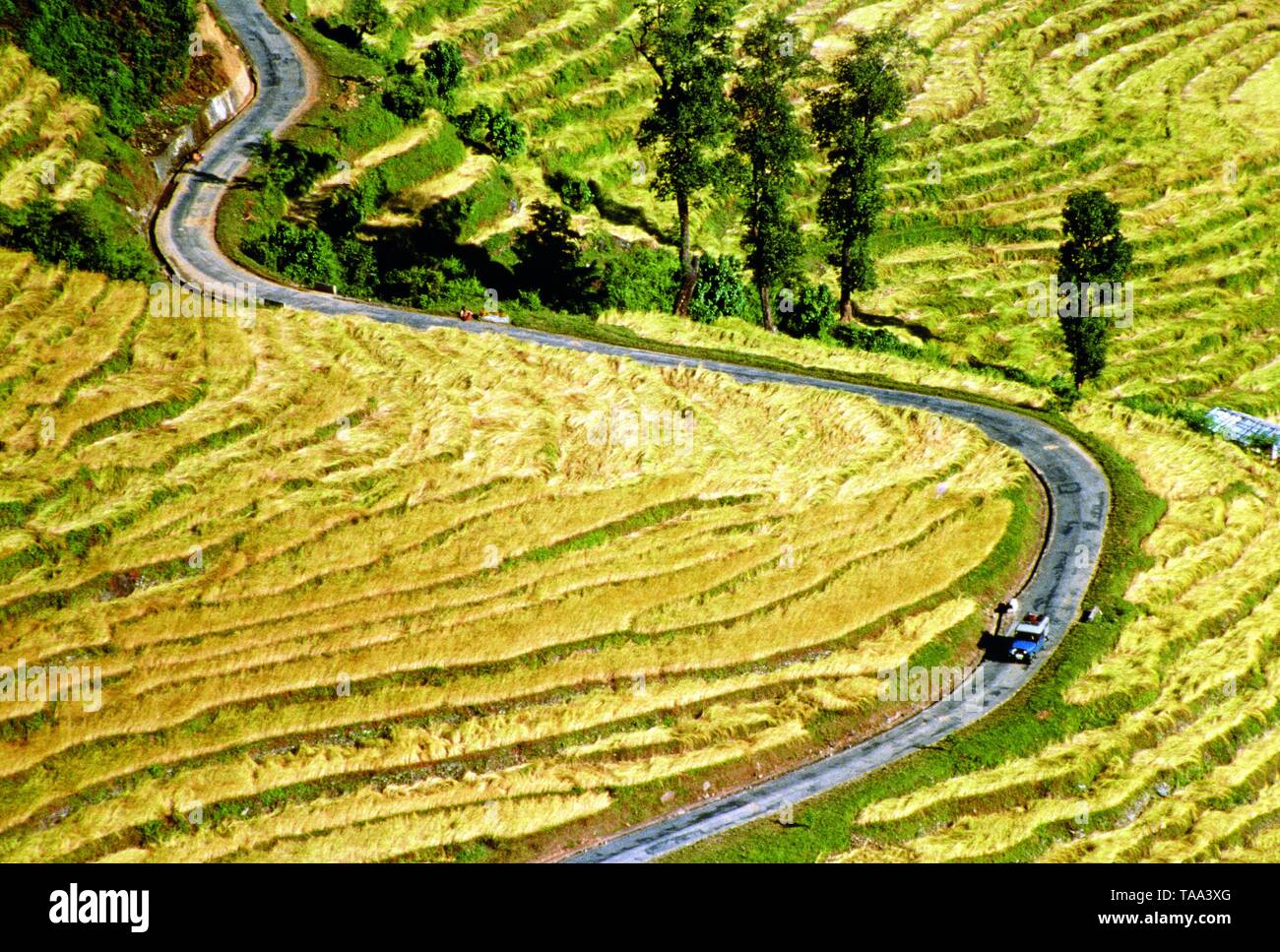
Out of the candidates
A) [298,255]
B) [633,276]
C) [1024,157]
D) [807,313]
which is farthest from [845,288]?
[298,255]

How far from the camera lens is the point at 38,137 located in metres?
76.4

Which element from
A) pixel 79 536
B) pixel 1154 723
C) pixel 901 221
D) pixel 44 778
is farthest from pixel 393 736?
pixel 901 221

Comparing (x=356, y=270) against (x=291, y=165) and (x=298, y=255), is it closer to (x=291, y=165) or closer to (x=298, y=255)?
(x=298, y=255)

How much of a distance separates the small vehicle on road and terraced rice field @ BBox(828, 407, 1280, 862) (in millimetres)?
2166

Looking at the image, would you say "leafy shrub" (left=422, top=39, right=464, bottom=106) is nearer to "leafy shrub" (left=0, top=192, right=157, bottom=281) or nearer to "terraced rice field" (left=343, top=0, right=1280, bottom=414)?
"terraced rice field" (left=343, top=0, right=1280, bottom=414)

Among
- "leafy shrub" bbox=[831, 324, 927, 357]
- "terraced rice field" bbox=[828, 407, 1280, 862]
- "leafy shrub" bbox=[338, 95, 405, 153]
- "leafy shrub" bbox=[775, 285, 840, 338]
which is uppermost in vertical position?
"leafy shrub" bbox=[338, 95, 405, 153]

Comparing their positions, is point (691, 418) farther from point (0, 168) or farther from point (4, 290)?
point (0, 168)

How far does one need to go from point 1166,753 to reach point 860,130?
4291 centimetres

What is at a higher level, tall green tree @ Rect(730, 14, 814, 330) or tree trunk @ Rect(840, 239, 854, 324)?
tall green tree @ Rect(730, 14, 814, 330)

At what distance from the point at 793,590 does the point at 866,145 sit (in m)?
34.9

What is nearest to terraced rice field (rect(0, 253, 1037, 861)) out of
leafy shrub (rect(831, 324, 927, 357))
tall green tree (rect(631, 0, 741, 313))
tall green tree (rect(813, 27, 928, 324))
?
tall green tree (rect(631, 0, 741, 313))

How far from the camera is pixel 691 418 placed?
64812mm

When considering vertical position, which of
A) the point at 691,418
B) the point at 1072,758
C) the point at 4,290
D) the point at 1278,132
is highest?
the point at 1278,132

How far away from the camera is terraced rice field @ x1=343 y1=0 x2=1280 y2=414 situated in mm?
89812
